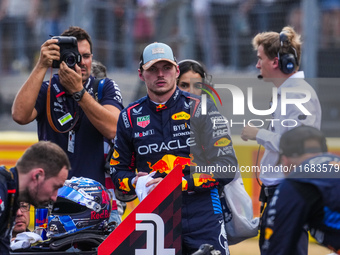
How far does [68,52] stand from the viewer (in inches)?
198

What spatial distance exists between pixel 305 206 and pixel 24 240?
2.00m

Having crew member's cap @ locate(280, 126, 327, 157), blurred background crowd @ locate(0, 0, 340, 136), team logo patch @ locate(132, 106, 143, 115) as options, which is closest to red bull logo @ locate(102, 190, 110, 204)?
team logo patch @ locate(132, 106, 143, 115)

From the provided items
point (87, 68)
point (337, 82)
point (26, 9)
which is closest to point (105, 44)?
point (26, 9)

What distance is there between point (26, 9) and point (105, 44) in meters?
1.78

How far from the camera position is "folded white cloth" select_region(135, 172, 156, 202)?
4273 mm

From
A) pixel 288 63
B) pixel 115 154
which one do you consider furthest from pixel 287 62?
pixel 115 154

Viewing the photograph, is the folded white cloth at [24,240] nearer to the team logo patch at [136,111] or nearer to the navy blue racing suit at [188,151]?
the navy blue racing suit at [188,151]

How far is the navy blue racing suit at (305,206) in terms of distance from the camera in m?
3.32

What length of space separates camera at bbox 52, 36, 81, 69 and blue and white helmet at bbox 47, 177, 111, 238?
0.88m

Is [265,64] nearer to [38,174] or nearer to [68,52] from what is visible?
[68,52]

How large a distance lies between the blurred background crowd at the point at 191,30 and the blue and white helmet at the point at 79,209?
14.8ft

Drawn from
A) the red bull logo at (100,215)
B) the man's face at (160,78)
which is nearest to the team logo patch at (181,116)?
the man's face at (160,78)

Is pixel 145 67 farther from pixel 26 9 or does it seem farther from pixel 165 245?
pixel 26 9

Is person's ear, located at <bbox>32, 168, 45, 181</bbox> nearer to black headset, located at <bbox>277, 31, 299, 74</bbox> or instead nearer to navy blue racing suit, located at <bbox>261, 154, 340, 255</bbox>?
navy blue racing suit, located at <bbox>261, 154, 340, 255</bbox>
